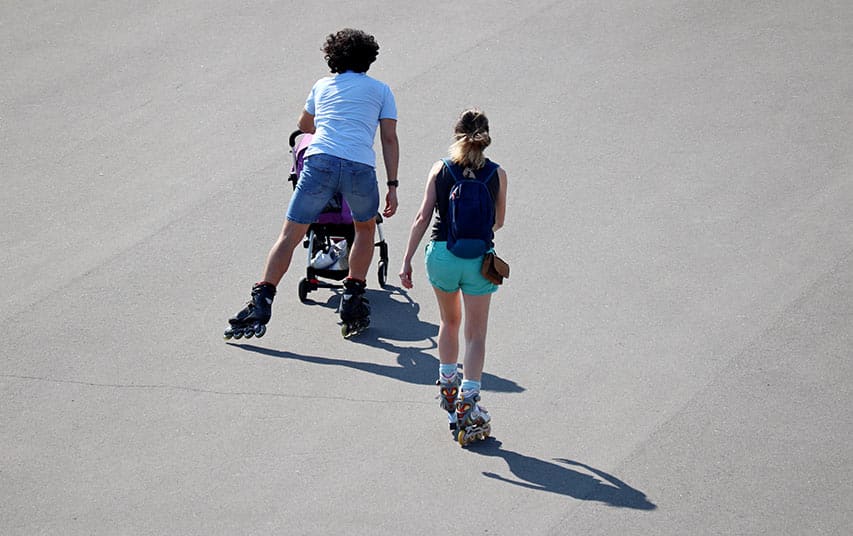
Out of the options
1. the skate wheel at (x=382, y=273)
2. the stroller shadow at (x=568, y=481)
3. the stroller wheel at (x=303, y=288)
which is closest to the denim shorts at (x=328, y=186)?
the stroller wheel at (x=303, y=288)

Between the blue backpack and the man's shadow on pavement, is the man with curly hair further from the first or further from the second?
the blue backpack

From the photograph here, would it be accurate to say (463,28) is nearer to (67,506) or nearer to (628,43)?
(628,43)

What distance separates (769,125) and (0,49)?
25.7 ft

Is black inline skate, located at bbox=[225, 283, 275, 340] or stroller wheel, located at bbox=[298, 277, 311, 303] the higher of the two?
stroller wheel, located at bbox=[298, 277, 311, 303]

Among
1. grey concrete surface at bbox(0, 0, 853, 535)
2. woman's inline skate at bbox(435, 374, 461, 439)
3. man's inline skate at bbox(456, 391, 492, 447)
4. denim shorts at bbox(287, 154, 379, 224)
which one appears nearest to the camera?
grey concrete surface at bbox(0, 0, 853, 535)

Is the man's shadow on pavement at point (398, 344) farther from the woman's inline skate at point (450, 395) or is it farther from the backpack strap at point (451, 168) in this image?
the backpack strap at point (451, 168)

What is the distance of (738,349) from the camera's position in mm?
7207

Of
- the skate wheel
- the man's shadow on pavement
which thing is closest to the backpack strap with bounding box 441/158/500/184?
the man's shadow on pavement

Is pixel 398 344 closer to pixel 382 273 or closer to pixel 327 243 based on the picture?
pixel 382 273

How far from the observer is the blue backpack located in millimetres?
5984

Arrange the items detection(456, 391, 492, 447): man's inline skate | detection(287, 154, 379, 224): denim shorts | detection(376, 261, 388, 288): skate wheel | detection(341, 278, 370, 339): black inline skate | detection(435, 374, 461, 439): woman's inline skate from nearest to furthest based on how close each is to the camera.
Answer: detection(456, 391, 492, 447): man's inline skate → detection(435, 374, 461, 439): woman's inline skate → detection(287, 154, 379, 224): denim shorts → detection(341, 278, 370, 339): black inline skate → detection(376, 261, 388, 288): skate wheel

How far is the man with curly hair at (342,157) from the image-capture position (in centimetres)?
718

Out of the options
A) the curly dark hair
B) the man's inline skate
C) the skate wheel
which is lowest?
the man's inline skate

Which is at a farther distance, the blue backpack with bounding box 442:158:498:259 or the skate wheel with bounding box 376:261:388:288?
the skate wheel with bounding box 376:261:388:288
